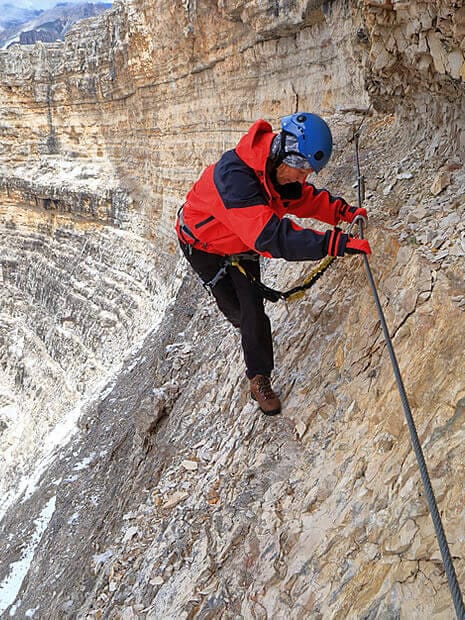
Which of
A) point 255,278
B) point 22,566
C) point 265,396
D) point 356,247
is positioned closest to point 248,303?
point 255,278

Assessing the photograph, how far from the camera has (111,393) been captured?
7914 millimetres

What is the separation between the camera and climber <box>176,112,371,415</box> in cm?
275

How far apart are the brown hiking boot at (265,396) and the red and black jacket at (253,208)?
0.97 metres

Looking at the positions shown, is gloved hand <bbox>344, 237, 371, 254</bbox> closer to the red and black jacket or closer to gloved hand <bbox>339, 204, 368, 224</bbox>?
the red and black jacket

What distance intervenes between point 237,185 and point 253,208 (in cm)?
18

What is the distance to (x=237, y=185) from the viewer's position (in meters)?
2.87

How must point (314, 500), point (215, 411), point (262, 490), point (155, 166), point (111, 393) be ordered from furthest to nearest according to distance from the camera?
point (155, 166)
point (111, 393)
point (215, 411)
point (262, 490)
point (314, 500)

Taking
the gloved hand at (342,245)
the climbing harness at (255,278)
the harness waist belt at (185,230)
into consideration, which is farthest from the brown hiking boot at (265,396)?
the gloved hand at (342,245)

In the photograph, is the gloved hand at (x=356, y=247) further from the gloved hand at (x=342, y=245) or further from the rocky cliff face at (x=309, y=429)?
the rocky cliff face at (x=309, y=429)

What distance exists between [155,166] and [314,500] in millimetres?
17360

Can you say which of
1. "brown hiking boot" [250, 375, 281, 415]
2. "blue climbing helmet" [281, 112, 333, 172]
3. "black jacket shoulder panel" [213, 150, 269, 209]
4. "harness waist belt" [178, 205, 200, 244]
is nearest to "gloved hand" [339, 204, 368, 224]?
"blue climbing helmet" [281, 112, 333, 172]

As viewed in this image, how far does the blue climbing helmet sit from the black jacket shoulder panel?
25 cm

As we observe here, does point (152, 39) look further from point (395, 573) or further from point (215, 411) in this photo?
point (395, 573)

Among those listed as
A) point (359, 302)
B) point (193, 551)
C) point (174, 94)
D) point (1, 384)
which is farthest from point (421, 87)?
point (1, 384)
